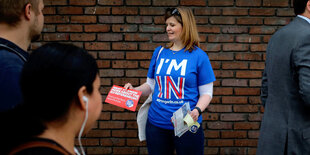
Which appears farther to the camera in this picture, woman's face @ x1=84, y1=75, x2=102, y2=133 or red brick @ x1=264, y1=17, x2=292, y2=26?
red brick @ x1=264, y1=17, x2=292, y2=26

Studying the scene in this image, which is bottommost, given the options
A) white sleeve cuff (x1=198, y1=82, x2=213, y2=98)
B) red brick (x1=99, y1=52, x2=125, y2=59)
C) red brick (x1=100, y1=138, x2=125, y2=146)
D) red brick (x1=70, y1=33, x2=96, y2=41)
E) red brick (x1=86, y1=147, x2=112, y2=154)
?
red brick (x1=86, y1=147, x2=112, y2=154)

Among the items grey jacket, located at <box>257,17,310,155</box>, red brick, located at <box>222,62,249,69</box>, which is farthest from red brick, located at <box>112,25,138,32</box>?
grey jacket, located at <box>257,17,310,155</box>

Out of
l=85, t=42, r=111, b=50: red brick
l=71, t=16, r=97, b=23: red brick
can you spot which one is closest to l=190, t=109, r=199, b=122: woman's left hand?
l=85, t=42, r=111, b=50: red brick

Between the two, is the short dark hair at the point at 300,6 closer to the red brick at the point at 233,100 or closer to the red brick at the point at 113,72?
the red brick at the point at 233,100

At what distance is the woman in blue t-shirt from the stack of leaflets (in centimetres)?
5

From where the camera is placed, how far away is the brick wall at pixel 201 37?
2.98 m

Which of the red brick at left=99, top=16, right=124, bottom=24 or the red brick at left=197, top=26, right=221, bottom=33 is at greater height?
the red brick at left=99, top=16, right=124, bottom=24

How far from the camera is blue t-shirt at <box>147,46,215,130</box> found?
2057 mm

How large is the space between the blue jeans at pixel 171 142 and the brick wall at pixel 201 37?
39.1 inches

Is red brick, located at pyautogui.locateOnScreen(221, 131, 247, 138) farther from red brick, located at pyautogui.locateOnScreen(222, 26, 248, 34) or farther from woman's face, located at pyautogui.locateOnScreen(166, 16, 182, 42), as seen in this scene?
woman's face, located at pyautogui.locateOnScreen(166, 16, 182, 42)

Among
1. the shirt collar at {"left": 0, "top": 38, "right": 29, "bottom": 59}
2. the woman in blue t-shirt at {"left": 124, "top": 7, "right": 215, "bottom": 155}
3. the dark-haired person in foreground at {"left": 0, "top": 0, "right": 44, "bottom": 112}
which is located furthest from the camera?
the woman in blue t-shirt at {"left": 124, "top": 7, "right": 215, "bottom": 155}

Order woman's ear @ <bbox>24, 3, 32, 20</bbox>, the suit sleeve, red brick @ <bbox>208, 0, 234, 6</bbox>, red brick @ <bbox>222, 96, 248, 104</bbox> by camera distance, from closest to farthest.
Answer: woman's ear @ <bbox>24, 3, 32, 20</bbox>, the suit sleeve, red brick @ <bbox>208, 0, 234, 6</bbox>, red brick @ <bbox>222, 96, 248, 104</bbox>

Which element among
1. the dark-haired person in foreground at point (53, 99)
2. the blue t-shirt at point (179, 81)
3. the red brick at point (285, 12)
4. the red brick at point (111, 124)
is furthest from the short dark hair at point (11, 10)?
the red brick at point (285, 12)

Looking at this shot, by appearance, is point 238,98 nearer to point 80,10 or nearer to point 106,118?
point 106,118
